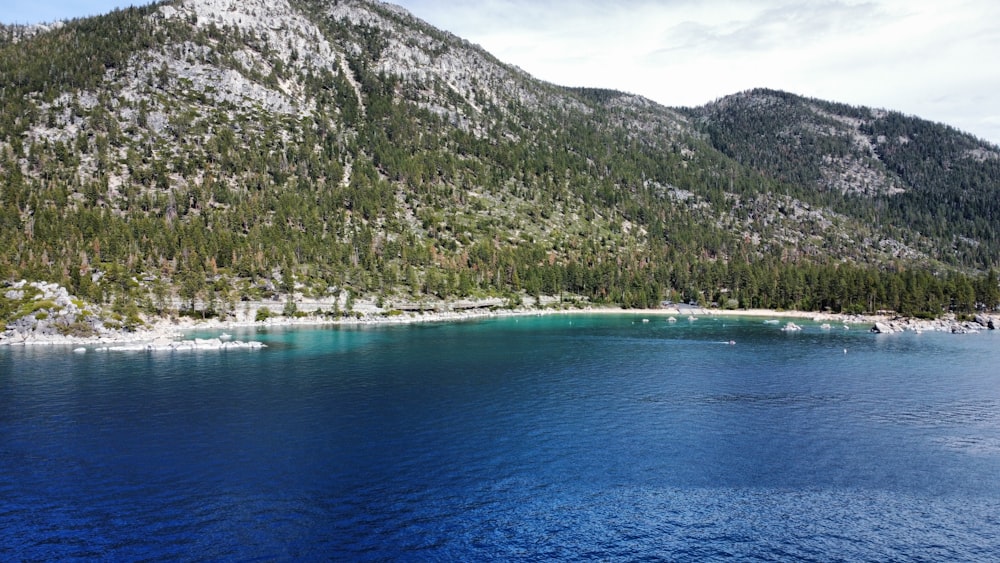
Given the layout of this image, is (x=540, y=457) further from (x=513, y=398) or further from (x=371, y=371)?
(x=371, y=371)

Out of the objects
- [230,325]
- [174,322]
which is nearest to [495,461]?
[230,325]

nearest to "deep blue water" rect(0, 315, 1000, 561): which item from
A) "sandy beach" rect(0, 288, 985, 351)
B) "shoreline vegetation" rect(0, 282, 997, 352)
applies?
"sandy beach" rect(0, 288, 985, 351)

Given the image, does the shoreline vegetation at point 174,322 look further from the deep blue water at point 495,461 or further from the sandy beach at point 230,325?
the deep blue water at point 495,461

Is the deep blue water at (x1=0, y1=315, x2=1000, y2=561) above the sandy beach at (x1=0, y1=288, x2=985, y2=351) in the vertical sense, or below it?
below

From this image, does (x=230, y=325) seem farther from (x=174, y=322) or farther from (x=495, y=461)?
(x=495, y=461)

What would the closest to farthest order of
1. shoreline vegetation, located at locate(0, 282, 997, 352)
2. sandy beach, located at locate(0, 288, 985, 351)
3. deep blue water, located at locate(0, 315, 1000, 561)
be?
deep blue water, located at locate(0, 315, 1000, 561) → sandy beach, located at locate(0, 288, 985, 351) → shoreline vegetation, located at locate(0, 282, 997, 352)

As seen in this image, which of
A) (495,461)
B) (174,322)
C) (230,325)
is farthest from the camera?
(230,325)

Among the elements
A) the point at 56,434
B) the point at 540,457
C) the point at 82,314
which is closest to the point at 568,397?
the point at 540,457

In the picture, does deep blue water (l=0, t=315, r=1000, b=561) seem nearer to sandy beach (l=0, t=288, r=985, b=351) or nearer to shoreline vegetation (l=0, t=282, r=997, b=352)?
sandy beach (l=0, t=288, r=985, b=351)

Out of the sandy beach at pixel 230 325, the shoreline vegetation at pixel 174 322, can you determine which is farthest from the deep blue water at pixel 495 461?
the shoreline vegetation at pixel 174 322
